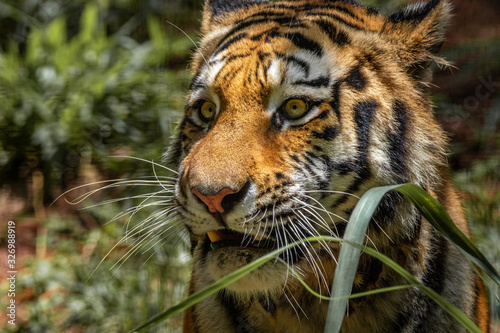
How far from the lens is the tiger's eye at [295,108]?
4.49 feet

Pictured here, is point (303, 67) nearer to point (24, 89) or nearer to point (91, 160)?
point (91, 160)

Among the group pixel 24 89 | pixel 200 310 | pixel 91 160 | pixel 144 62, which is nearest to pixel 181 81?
pixel 144 62

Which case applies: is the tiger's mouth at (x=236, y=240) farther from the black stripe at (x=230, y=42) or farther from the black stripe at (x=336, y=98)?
the black stripe at (x=230, y=42)

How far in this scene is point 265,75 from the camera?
4.52 feet

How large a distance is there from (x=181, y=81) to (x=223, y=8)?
129cm

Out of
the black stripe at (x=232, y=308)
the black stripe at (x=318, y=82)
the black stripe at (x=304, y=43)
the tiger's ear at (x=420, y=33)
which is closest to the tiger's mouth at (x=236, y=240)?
the black stripe at (x=232, y=308)

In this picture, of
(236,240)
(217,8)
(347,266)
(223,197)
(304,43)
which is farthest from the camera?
(217,8)

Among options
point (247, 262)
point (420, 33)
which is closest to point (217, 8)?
point (420, 33)

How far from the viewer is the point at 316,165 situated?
133 centimetres

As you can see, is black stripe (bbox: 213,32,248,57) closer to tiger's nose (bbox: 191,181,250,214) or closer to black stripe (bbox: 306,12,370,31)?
black stripe (bbox: 306,12,370,31)

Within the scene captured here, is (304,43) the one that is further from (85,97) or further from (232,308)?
(85,97)

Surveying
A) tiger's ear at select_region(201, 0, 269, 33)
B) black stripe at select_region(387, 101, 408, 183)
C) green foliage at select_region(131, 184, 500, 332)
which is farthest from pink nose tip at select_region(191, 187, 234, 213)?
tiger's ear at select_region(201, 0, 269, 33)

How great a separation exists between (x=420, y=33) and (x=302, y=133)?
1.43 ft

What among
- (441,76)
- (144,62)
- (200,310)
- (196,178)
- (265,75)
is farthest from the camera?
(144,62)
